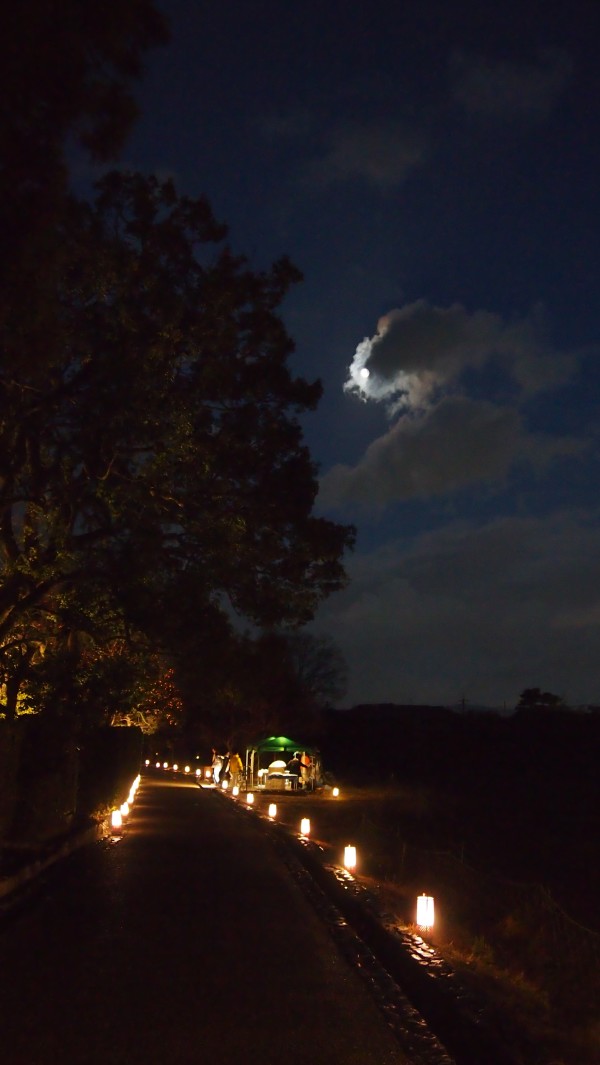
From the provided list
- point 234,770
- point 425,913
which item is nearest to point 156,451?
point 425,913

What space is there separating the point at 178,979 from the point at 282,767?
40.9m

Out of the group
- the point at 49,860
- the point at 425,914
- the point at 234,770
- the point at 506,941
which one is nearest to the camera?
the point at 425,914

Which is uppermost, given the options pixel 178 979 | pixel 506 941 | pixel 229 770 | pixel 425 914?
pixel 229 770

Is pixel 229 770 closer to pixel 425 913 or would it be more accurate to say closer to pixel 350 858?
pixel 350 858

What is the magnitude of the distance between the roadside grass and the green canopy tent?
18130 mm

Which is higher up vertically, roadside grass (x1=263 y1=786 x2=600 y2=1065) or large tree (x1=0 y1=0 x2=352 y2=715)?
large tree (x1=0 y1=0 x2=352 y2=715)

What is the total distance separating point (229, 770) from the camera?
163 feet

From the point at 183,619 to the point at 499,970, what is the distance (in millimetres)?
7834

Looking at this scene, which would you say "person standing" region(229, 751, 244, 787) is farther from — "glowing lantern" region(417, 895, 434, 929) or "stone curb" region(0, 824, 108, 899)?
"glowing lantern" region(417, 895, 434, 929)

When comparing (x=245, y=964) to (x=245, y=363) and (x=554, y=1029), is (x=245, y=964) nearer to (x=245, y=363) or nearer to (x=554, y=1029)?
(x=554, y=1029)

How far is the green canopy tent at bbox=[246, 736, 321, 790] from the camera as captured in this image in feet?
153

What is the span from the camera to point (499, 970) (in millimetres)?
10766

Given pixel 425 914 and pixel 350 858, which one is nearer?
pixel 425 914

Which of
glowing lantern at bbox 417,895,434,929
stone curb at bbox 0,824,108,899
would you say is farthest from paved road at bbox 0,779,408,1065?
glowing lantern at bbox 417,895,434,929
